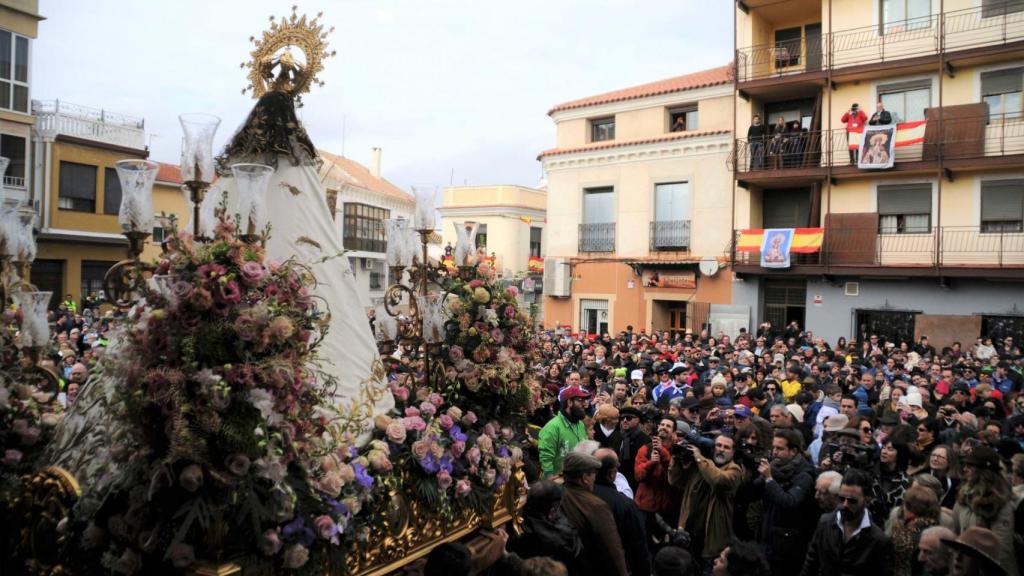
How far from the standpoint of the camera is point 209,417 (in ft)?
8.44

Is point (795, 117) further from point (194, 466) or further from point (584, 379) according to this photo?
point (194, 466)

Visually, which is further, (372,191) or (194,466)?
(372,191)

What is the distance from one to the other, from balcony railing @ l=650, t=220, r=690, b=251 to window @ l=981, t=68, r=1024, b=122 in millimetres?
8176

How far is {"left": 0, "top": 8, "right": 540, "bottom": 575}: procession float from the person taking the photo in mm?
2639

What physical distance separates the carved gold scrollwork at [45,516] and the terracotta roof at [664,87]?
20.7 metres

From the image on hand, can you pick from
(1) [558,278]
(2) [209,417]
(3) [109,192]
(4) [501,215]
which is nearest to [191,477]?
(2) [209,417]

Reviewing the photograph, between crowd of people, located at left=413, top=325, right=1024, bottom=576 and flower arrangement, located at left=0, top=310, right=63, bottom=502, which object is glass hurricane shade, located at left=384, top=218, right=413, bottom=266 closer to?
crowd of people, located at left=413, top=325, right=1024, bottom=576

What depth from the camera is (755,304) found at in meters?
20.1

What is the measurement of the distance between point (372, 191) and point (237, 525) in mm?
35017

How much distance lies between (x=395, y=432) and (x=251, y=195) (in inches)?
57.4

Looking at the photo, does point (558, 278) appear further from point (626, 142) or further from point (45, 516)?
point (45, 516)

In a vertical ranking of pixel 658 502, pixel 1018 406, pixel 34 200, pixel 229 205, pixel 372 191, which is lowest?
pixel 658 502

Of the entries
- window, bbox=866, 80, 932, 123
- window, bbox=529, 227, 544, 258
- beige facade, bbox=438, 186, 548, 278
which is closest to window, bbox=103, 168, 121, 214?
beige facade, bbox=438, 186, 548, 278

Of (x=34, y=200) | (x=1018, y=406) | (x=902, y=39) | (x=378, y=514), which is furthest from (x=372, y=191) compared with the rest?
(x=378, y=514)
